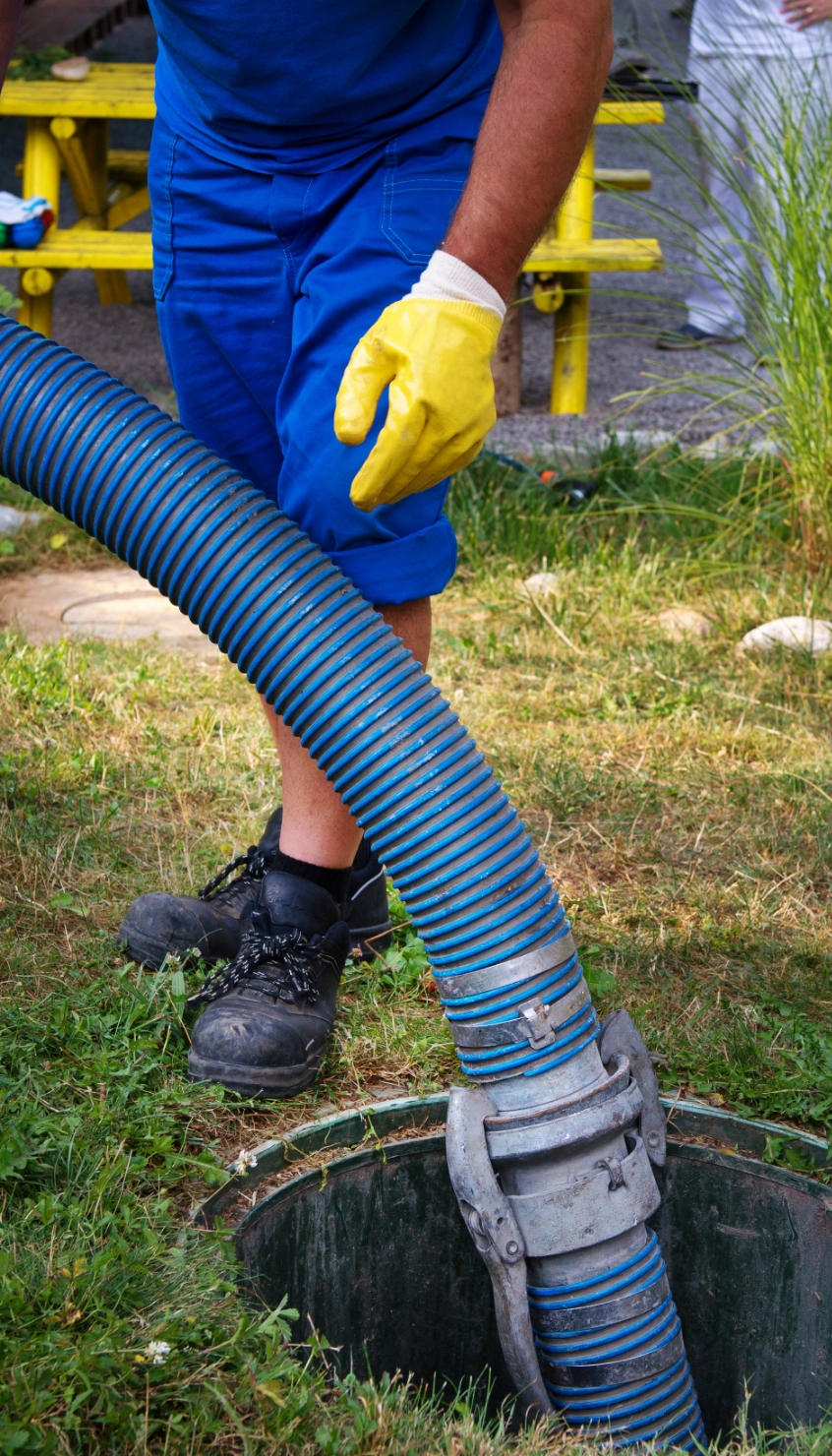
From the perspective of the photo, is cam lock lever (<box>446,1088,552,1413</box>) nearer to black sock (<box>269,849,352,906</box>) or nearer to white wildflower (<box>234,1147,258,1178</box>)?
white wildflower (<box>234,1147,258,1178</box>)

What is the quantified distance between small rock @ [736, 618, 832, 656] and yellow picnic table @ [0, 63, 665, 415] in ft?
5.10

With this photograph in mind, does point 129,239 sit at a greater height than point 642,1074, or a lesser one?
greater

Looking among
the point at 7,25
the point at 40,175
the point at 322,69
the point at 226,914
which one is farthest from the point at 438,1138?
the point at 40,175

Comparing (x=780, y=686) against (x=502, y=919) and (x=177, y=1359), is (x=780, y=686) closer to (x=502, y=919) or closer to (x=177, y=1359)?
(x=502, y=919)

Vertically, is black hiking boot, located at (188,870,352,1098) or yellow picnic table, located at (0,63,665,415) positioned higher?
yellow picnic table, located at (0,63,665,415)

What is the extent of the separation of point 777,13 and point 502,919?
3855mm

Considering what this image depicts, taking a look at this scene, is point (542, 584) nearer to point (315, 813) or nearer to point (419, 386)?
point (315, 813)

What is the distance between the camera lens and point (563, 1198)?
4.77ft

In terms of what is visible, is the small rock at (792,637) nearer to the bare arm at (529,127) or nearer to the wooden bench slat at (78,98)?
the bare arm at (529,127)

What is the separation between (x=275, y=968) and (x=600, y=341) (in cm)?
503

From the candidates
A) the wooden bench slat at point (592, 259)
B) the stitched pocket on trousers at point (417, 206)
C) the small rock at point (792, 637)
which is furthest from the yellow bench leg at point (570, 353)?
the stitched pocket on trousers at point (417, 206)

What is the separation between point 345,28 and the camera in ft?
5.39

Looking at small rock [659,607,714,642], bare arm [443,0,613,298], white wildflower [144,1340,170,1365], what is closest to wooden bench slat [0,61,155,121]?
small rock [659,607,714,642]

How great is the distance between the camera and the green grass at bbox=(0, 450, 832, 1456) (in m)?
1.27
